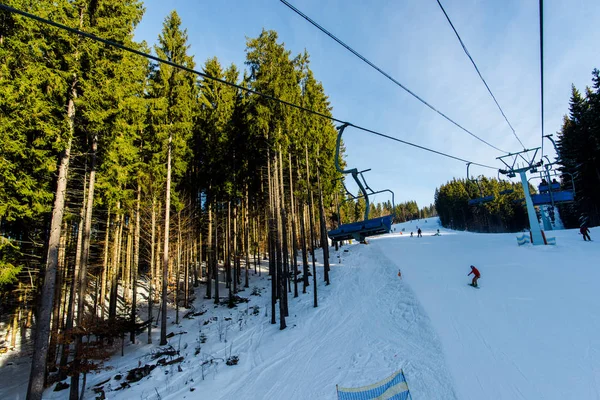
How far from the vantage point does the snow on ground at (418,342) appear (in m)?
7.87

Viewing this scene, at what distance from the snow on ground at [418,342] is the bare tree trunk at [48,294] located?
2805mm

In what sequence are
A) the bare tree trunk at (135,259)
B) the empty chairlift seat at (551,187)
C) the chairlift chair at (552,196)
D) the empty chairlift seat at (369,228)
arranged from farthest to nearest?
the empty chairlift seat at (551,187)
the chairlift chair at (552,196)
the bare tree trunk at (135,259)
the empty chairlift seat at (369,228)

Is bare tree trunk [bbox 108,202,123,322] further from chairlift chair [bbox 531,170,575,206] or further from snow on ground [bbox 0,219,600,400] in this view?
chairlift chair [bbox 531,170,575,206]

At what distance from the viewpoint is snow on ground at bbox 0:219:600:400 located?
7.87 metres

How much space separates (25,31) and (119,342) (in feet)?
51.7

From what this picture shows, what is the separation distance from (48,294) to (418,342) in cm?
1392

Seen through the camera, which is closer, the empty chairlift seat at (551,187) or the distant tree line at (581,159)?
the empty chairlift seat at (551,187)

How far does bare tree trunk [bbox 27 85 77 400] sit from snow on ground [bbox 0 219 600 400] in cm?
281

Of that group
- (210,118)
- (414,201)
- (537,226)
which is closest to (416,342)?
(537,226)

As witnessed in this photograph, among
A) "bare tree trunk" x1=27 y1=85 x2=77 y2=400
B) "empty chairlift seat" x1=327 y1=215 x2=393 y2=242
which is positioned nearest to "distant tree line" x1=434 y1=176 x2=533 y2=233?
"empty chairlift seat" x1=327 y1=215 x2=393 y2=242

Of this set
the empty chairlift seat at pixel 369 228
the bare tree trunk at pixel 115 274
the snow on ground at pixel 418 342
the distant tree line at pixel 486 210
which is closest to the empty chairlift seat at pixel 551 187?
the snow on ground at pixel 418 342

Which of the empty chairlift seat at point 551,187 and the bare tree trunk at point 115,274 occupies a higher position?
the empty chairlift seat at point 551,187

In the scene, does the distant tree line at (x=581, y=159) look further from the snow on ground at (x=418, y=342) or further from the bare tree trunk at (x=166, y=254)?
the bare tree trunk at (x=166, y=254)

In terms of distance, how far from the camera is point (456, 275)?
17.4m
